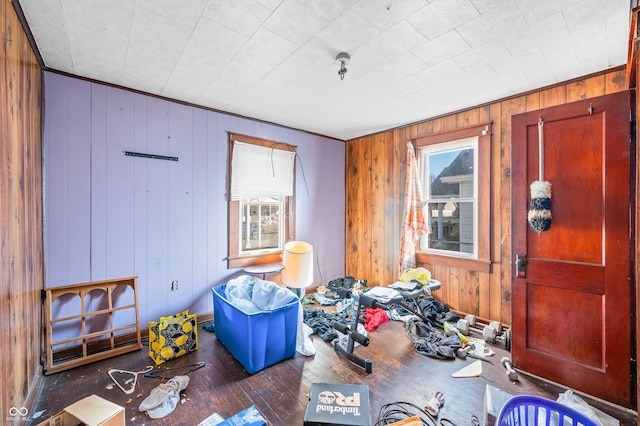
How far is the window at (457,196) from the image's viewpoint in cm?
314

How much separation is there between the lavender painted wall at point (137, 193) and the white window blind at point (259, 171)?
0.17 meters

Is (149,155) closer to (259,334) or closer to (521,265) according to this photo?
(259,334)

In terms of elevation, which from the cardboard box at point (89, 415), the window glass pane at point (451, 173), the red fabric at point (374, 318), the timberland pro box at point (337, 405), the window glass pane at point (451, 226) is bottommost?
the red fabric at point (374, 318)

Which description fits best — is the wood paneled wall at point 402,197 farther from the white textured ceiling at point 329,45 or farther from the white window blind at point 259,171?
the white window blind at point 259,171

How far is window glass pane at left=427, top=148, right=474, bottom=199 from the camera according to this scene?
11.0 ft

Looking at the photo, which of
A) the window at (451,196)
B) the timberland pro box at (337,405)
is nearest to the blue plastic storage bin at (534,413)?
the timberland pro box at (337,405)

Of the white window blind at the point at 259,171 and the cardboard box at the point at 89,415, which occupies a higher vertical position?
the white window blind at the point at 259,171

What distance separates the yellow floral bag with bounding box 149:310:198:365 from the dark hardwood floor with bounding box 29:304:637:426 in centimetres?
7

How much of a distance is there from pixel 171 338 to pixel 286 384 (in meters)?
1.12

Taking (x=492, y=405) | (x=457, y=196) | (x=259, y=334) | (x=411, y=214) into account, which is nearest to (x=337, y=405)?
(x=259, y=334)

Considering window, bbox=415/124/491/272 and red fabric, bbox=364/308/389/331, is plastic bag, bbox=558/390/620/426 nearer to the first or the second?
window, bbox=415/124/491/272

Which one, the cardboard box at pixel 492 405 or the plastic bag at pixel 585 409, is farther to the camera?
the plastic bag at pixel 585 409

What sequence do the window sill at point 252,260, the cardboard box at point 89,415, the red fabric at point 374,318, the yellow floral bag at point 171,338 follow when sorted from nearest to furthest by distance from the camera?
the cardboard box at point 89,415, the yellow floral bag at point 171,338, the red fabric at point 374,318, the window sill at point 252,260

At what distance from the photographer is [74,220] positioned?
8.11 feet
